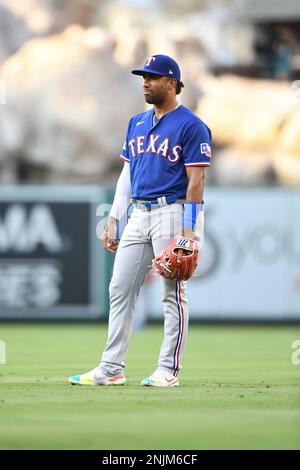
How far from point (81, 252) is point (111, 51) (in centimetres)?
736

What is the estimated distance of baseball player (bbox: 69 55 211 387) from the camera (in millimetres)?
7520

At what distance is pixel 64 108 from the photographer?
2325cm

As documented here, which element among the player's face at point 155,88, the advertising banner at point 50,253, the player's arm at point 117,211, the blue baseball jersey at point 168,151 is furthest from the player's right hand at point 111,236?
the advertising banner at point 50,253

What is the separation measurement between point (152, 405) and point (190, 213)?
4.58 ft

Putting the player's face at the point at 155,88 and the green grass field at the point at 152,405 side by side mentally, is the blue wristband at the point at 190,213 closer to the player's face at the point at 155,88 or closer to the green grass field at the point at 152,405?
A: the player's face at the point at 155,88

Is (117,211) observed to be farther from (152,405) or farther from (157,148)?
(152,405)

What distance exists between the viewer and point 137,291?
7.73 metres

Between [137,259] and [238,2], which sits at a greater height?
[238,2]

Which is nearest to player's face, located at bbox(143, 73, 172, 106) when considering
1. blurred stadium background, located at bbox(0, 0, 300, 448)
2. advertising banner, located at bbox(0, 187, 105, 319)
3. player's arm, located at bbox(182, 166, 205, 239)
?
player's arm, located at bbox(182, 166, 205, 239)

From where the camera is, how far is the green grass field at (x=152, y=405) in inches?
214

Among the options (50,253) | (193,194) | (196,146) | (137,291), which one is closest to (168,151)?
(196,146)

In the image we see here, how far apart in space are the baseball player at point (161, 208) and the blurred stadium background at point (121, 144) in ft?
3.21
